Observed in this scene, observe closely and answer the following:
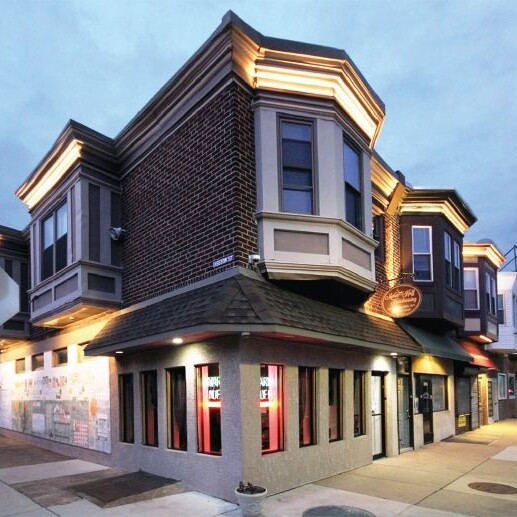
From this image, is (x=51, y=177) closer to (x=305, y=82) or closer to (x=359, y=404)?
(x=305, y=82)

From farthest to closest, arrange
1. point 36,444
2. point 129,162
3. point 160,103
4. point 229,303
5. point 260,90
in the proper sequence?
1. point 36,444
2. point 129,162
3. point 160,103
4. point 260,90
5. point 229,303

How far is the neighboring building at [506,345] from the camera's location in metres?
24.2

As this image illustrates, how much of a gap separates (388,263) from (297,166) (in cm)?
559

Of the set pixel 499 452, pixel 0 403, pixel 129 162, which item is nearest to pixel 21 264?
pixel 0 403

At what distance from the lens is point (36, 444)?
15.6 m

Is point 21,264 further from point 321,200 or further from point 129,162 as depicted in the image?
point 321,200

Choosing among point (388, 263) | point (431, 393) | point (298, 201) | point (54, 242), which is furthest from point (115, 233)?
point (431, 393)

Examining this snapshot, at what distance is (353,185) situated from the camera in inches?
434

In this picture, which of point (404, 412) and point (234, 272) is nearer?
point (234, 272)

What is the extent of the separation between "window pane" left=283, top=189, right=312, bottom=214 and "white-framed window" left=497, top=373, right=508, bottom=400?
64.3 ft

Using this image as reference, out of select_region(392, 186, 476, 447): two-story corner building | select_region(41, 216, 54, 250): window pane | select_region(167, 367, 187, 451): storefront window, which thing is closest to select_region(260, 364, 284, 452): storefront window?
select_region(167, 367, 187, 451): storefront window

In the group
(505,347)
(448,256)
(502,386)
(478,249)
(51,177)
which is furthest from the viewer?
(502,386)

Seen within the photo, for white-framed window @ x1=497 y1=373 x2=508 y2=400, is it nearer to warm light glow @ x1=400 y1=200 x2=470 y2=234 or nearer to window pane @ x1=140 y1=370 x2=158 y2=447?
warm light glow @ x1=400 y1=200 x2=470 y2=234

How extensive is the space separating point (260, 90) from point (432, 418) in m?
11.0
